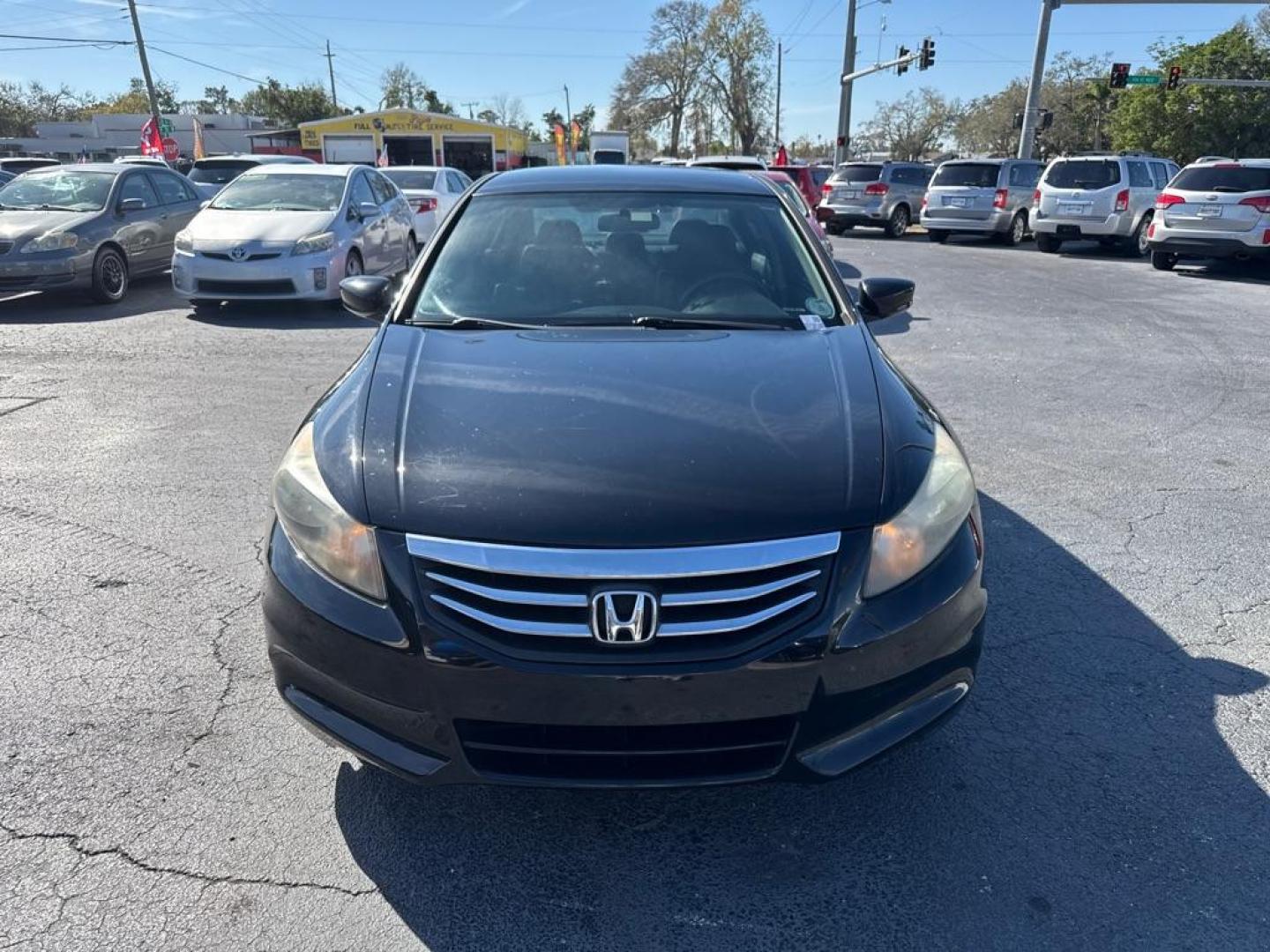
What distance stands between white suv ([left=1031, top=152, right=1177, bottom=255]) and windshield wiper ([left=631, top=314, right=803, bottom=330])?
54.4 ft

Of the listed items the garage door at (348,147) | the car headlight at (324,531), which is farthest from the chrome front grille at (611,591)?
the garage door at (348,147)

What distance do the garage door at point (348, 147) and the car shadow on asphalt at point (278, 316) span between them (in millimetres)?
43433

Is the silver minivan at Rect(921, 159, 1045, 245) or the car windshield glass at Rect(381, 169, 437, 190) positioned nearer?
the car windshield glass at Rect(381, 169, 437, 190)

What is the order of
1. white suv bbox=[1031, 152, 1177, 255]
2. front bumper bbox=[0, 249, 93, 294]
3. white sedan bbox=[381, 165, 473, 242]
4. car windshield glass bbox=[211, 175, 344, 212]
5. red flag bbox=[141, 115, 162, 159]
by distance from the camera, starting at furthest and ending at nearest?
1. red flag bbox=[141, 115, 162, 159]
2. white suv bbox=[1031, 152, 1177, 255]
3. white sedan bbox=[381, 165, 473, 242]
4. car windshield glass bbox=[211, 175, 344, 212]
5. front bumper bbox=[0, 249, 93, 294]

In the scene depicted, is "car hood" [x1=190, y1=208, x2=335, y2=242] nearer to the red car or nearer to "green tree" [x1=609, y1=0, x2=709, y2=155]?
the red car

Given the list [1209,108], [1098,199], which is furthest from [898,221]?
[1209,108]

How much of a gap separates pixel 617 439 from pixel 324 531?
76cm

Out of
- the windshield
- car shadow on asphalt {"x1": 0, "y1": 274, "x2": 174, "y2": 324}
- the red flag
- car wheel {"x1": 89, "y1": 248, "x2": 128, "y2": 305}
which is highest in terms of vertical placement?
the red flag

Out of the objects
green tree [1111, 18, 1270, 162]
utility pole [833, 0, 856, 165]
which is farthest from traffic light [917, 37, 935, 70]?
green tree [1111, 18, 1270, 162]

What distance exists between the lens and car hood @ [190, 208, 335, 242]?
9.48 metres

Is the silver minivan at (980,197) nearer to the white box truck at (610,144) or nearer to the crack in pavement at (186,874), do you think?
the crack in pavement at (186,874)

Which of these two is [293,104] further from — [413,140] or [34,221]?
[34,221]

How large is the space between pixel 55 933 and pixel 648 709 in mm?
1461

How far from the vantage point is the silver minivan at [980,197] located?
1912 cm
